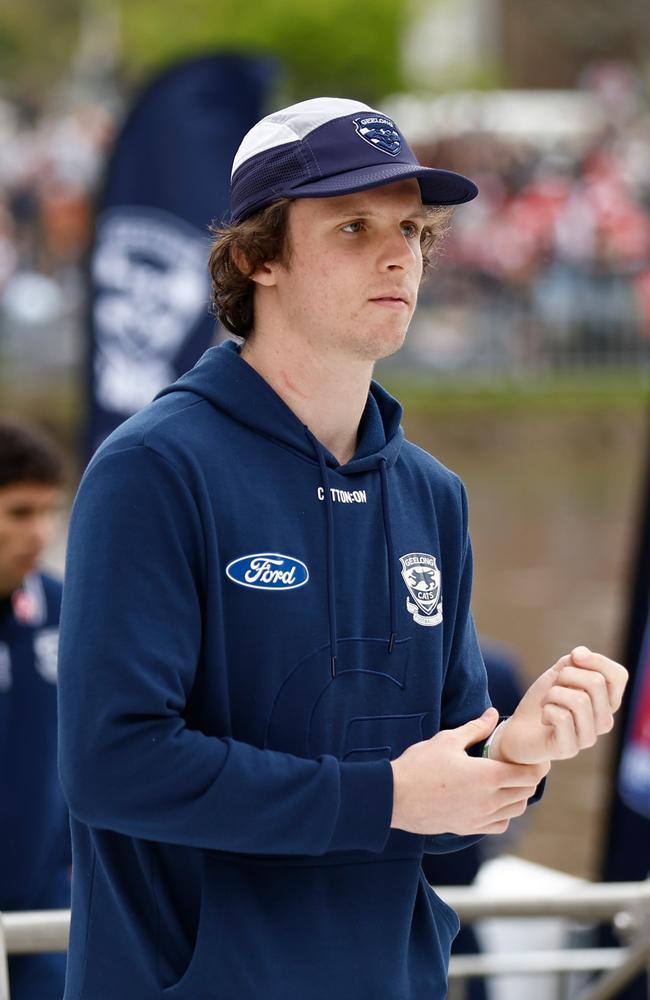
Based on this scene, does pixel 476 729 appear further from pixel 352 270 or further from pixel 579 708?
pixel 352 270

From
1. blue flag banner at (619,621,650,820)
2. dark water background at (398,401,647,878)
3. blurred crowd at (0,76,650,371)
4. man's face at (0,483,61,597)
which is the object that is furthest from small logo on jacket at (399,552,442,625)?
blurred crowd at (0,76,650,371)

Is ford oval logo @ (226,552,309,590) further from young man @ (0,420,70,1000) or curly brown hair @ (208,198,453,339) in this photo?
young man @ (0,420,70,1000)

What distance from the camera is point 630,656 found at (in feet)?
15.7

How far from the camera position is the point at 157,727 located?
1.83m

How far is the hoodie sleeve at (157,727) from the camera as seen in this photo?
1825mm

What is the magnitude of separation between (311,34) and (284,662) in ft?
115

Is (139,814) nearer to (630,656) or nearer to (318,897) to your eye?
(318,897)

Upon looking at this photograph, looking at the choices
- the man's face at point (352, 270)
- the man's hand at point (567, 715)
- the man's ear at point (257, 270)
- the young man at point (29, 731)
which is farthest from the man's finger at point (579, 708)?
the young man at point (29, 731)

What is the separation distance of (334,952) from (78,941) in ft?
1.00

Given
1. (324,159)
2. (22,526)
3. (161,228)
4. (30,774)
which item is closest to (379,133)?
(324,159)

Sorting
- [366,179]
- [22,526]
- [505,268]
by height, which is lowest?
Result: [505,268]

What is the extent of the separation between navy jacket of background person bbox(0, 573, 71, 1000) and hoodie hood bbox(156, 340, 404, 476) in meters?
1.67

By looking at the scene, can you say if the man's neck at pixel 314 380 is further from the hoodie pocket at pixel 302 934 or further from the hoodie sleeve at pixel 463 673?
the hoodie pocket at pixel 302 934

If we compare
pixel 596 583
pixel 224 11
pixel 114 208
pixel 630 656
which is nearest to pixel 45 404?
pixel 596 583
